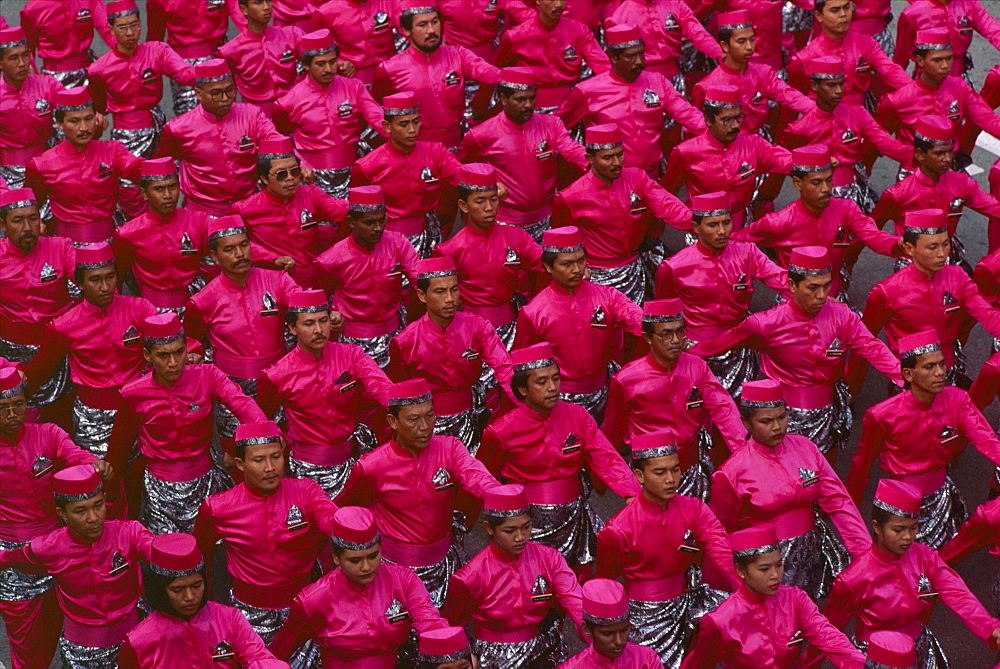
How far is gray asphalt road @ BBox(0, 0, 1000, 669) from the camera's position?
33.7ft

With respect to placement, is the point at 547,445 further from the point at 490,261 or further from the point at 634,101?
the point at 634,101

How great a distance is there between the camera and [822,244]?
1204 cm

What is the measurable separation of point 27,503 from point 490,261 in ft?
11.9

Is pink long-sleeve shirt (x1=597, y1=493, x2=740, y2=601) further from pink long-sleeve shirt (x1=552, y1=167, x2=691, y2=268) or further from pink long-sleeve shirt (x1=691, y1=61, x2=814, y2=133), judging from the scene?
pink long-sleeve shirt (x1=691, y1=61, x2=814, y2=133)

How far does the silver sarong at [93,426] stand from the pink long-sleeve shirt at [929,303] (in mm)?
5469

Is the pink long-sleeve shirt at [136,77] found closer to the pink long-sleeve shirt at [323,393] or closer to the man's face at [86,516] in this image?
the pink long-sleeve shirt at [323,393]

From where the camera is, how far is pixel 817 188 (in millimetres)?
11969

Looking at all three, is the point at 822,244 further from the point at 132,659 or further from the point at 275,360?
the point at 132,659

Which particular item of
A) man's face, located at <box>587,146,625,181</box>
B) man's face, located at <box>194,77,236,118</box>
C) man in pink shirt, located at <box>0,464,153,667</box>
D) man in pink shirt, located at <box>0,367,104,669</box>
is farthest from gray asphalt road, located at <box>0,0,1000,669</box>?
man's face, located at <box>194,77,236,118</box>

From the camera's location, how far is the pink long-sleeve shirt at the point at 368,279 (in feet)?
37.6

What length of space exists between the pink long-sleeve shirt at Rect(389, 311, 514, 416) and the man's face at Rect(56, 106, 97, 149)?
355cm

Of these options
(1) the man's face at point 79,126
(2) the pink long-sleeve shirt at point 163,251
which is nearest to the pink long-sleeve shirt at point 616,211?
(2) the pink long-sleeve shirt at point 163,251

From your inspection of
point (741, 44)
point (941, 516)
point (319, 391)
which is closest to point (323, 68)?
point (741, 44)

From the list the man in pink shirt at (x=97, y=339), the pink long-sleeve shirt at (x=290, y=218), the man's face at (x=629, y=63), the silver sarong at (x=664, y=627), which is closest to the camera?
the silver sarong at (x=664, y=627)
